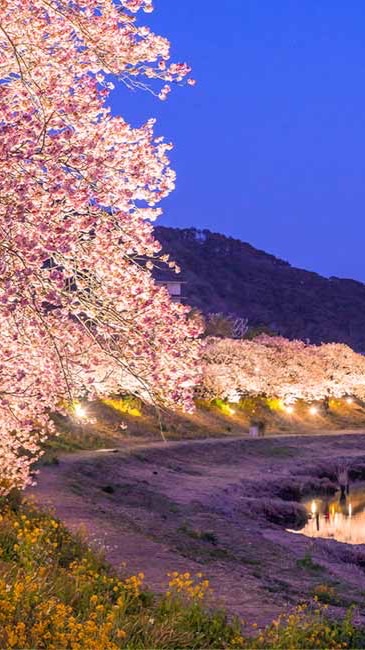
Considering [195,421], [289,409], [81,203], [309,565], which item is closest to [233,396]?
[289,409]

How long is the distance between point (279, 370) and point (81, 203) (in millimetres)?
63355

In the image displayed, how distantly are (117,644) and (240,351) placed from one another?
60.8 m

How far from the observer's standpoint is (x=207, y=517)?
28031 millimetres

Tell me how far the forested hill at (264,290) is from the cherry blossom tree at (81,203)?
12406 cm

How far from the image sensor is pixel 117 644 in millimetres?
9242

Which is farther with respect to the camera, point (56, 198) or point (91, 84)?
point (91, 84)

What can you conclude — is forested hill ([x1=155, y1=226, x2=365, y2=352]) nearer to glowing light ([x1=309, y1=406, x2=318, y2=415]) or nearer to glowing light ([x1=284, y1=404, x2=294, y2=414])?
glowing light ([x1=309, y1=406, x2=318, y2=415])

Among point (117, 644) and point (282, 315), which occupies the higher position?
point (282, 315)

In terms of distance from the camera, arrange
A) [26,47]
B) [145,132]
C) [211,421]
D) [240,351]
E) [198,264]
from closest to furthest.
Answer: [26,47], [145,132], [211,421], [240,351], [198,264]

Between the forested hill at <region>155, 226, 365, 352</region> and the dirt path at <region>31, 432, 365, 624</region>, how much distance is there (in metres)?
91.9

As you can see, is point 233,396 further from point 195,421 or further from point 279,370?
point 195,421

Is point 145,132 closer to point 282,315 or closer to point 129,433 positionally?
point 129,433

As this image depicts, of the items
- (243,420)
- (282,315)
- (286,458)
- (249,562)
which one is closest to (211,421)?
(243,420)

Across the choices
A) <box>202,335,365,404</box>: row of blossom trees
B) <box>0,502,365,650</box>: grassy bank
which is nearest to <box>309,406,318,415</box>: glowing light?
<box>202,335,365,404</box>: row of blossom trees
